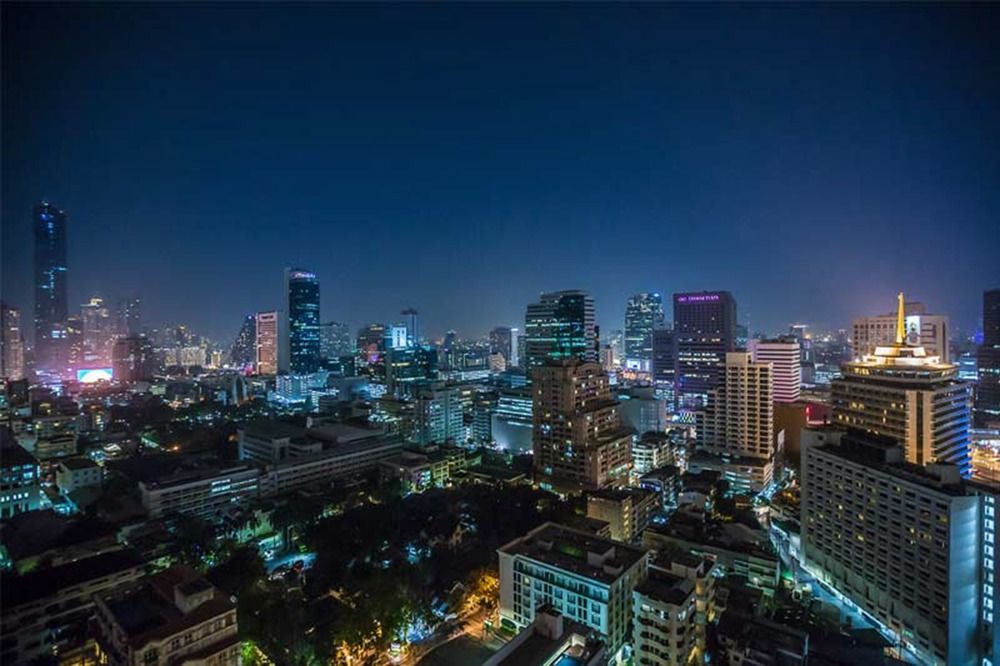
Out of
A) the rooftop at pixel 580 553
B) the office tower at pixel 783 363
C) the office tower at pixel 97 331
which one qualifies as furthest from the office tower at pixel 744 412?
the office tower at pixel 97 331

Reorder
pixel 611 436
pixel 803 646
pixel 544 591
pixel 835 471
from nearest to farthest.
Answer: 1. pixel 803 646
2. pixel 544 591
3. pixel 835 471
4. pixel 611 436

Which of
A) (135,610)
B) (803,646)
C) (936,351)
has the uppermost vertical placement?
(936,351)

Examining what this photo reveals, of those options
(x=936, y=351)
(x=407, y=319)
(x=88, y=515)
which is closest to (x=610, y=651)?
(x=88, y=515)

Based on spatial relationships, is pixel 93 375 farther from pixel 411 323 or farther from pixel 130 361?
pixel 411 323

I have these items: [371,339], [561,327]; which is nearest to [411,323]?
[371,339]

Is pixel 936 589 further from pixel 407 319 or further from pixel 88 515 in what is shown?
pixel 407 319

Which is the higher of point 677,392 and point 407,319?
point 407,319
